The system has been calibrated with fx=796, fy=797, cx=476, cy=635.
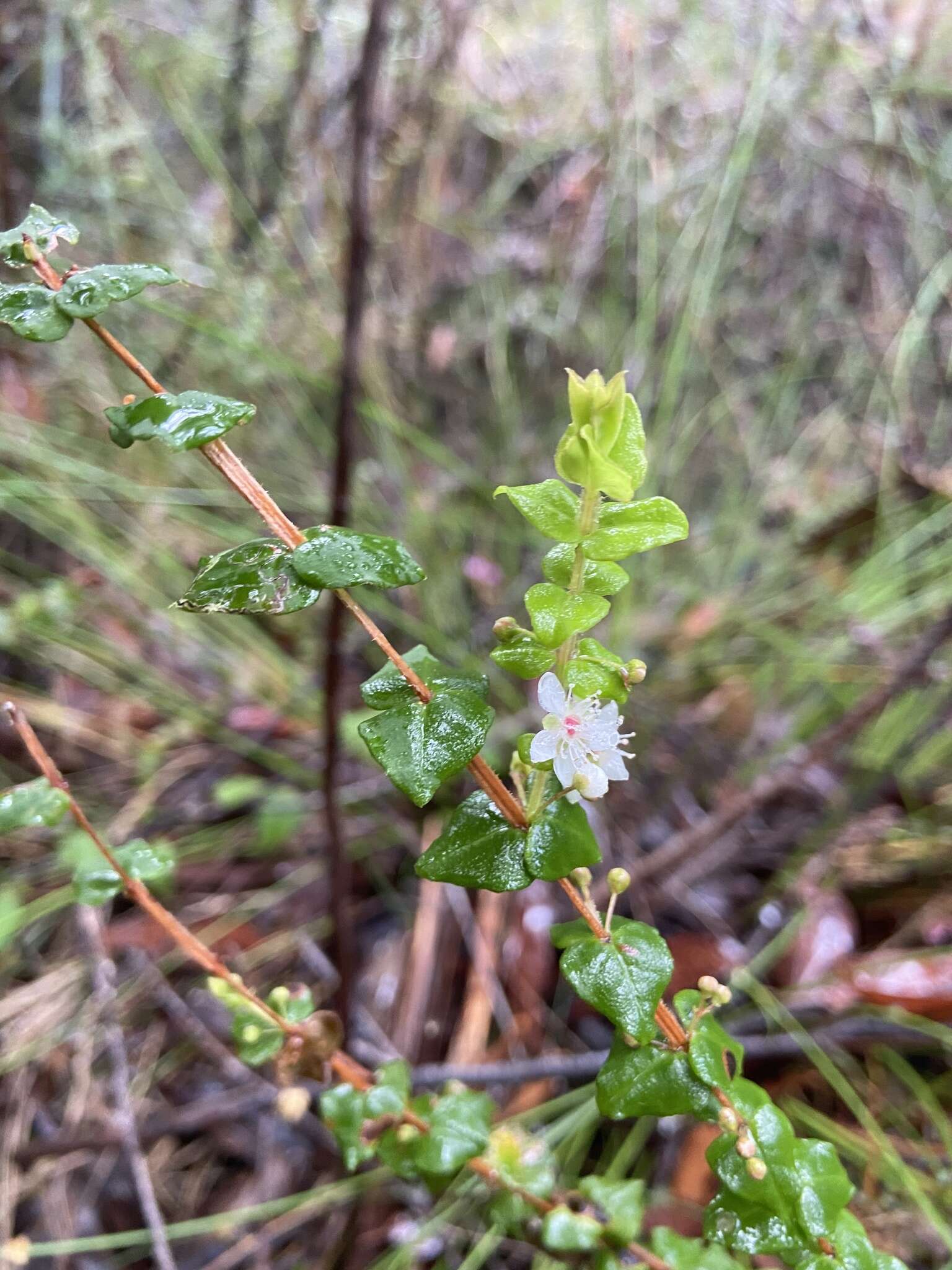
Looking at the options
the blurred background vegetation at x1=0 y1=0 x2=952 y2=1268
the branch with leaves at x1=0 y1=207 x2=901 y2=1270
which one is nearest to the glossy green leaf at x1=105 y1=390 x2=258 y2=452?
the branch with leaves at x1=0 y1=207 x2=901 y2=1270

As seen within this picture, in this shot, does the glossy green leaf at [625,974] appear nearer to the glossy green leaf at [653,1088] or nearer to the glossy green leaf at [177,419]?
the glossy green leaf at [653,1088]

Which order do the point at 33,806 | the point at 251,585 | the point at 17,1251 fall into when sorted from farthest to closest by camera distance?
the point at 17,1251 → the point at 33,806 → the point at 251,585

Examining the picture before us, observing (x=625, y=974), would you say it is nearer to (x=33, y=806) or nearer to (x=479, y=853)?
(x=479, y=853)

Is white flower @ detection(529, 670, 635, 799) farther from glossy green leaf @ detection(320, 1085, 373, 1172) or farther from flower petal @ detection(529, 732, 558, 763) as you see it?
glossy green leaf @ detection(320, 1085, 373, 1172)

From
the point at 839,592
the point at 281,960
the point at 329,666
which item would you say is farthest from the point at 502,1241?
the point at 839,592

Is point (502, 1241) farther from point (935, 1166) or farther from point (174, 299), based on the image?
point (174, 299)

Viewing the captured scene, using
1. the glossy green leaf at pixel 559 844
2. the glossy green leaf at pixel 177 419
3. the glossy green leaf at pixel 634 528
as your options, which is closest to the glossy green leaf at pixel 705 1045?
the glossy green leaf at pixel 559 844

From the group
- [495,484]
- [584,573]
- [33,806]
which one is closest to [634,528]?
[584,573]
